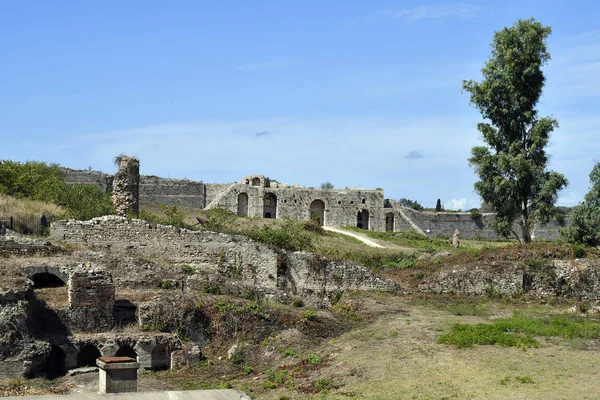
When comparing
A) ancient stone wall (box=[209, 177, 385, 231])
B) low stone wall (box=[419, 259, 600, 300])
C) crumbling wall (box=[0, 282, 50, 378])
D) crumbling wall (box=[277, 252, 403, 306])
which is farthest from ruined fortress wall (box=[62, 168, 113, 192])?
crumbling wall (box=[0, 282, 50, 378])

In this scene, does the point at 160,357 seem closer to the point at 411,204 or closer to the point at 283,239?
the point at 283,239

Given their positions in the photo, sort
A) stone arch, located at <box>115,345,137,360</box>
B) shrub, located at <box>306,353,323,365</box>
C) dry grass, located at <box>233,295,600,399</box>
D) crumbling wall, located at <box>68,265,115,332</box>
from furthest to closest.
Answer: crumbling wall, located at <box>68,265,115,332</box>
stone arch, located at <box>115,345,137,360</box>
shrub, located at <box>306,353,323,365</box>
dry grass, located at <box>233,295,600,399</box>

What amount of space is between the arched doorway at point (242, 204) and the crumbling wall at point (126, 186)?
26746 mm

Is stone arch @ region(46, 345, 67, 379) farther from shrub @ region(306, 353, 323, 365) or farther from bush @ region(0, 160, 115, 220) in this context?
bush @ region(0, 160, 115, 220)

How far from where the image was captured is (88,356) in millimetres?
22156

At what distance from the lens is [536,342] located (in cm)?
2034

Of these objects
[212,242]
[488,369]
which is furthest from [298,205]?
[488,369]

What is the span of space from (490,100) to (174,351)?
69.5ft

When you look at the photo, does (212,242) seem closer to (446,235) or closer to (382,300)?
(382,300)

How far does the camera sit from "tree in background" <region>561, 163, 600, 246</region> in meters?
48.4

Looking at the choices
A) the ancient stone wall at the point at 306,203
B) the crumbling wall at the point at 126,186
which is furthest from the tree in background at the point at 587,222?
the crumbling wall at the point at 126,186

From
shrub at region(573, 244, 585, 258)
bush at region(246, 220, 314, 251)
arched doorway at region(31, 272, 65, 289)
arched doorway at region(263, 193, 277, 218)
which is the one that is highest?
arched doorway at region(263, 193, 277, 218)

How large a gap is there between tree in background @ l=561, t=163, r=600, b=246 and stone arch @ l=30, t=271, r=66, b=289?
30.7m

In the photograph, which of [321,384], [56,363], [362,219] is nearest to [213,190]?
[362,219]
